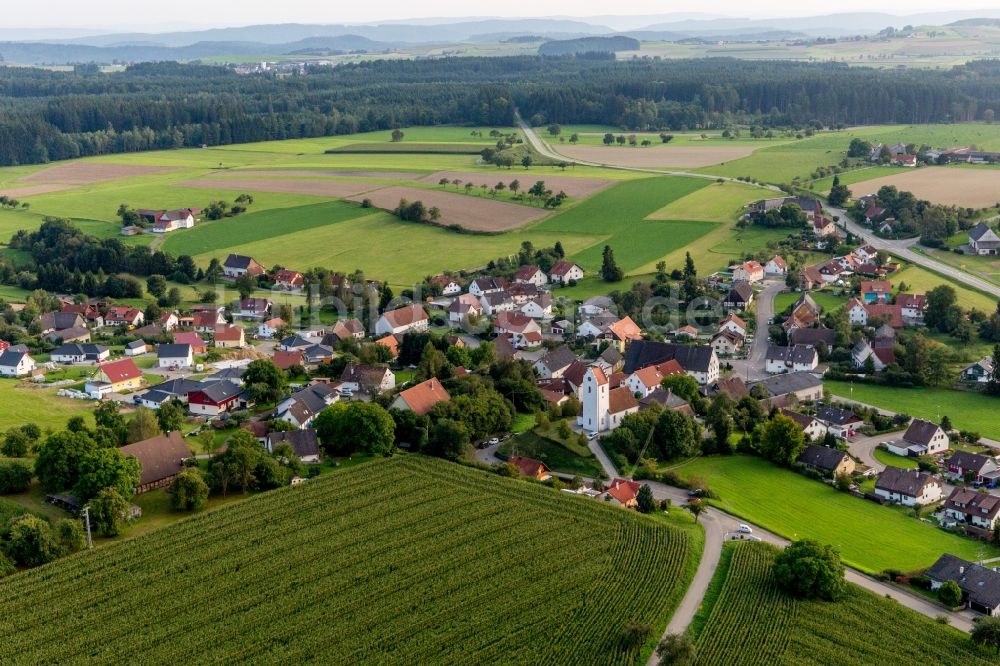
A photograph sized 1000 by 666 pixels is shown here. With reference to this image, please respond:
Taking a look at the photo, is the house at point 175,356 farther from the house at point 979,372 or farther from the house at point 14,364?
the house at point 979,372

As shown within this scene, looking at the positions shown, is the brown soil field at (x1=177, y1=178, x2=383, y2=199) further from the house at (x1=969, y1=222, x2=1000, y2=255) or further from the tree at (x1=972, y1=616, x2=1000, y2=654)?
the tree at (x1=972, y1=616, x2=1000, y2=654)

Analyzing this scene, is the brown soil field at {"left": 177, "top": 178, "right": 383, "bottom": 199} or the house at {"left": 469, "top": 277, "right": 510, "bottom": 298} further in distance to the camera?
the brown soil field at {"left": 177, "top": 178, "right": 383, "bottom": 199}

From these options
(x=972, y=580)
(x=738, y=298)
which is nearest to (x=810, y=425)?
(x=972, y=580)

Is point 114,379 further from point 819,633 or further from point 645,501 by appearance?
point 819,633

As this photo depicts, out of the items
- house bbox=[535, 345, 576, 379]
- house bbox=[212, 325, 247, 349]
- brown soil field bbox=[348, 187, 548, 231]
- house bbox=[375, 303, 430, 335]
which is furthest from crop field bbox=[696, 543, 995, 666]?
brown soil field bbox=[348, 187, 548, 231]

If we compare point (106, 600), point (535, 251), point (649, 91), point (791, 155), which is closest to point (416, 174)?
point (535, 251)

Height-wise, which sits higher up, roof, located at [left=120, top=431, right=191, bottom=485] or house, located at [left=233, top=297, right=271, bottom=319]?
A: roof, located at [left=120, top=431, right=191, bottom=485]
